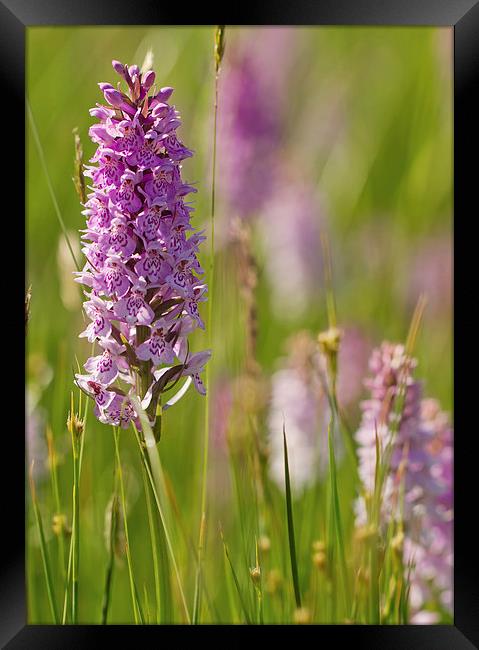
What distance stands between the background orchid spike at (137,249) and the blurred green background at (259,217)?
2.45ft

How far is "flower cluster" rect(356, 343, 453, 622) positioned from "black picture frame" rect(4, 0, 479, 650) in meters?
0.20

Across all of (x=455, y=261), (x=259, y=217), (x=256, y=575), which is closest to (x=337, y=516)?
(x=256, y=575)

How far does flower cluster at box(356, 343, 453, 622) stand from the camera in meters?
2.55

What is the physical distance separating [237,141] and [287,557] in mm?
2536

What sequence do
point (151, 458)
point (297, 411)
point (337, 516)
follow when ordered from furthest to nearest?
point (297, 411)
point (337, 516)
point (151, 458)

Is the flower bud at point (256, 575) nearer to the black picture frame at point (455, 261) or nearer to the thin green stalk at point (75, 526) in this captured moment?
the black picture frame at point (455, 261)

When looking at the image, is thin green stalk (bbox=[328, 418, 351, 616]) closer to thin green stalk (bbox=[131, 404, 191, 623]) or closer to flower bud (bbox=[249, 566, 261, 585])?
flower bud (bbox=[249, 566, 261, 585])

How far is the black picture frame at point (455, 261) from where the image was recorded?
2.16 meters

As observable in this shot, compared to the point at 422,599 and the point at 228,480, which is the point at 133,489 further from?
the point at 422,599

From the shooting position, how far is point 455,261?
2311 mm

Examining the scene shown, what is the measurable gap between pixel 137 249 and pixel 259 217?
2514 mm

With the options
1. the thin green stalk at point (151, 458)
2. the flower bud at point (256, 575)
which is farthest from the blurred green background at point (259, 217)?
the thin green stalk at point (151, 458)

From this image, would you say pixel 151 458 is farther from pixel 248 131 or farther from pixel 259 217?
pixel 248 131

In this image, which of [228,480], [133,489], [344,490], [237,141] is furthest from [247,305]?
[237,141]
